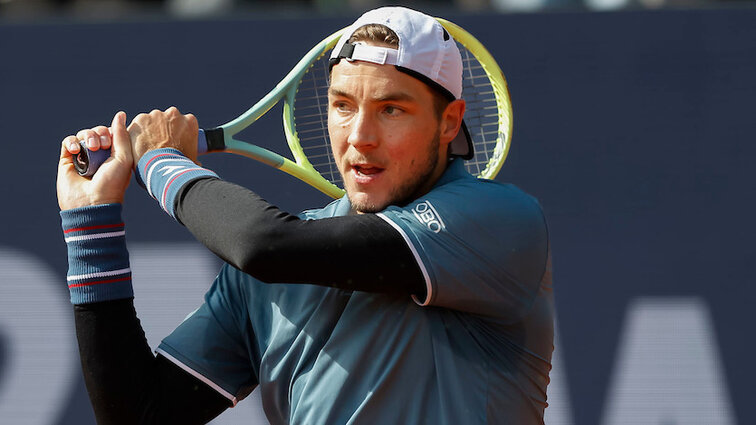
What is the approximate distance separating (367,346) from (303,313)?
7.5 inches

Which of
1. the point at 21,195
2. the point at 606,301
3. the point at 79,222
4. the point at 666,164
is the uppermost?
the point at 79,222

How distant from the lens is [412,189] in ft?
7.07

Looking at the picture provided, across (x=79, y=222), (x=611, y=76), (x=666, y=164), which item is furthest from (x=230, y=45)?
(x=79, y=222)

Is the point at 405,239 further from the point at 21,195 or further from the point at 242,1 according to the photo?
the point at 242,1

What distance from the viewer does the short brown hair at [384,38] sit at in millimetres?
2129

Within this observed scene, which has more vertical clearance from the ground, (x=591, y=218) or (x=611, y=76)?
(x=611, y=76)

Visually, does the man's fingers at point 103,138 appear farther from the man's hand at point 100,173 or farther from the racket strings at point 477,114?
the racket strings at point 477,114

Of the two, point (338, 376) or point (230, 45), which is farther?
point (230, 45)

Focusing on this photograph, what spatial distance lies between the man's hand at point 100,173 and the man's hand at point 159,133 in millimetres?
22

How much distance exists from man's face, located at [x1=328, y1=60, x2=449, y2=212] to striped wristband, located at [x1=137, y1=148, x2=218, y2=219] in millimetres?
305

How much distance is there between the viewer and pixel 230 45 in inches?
184

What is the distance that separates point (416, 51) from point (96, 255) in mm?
809

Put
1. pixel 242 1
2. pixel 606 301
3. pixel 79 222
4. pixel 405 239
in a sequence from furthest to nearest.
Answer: pixel 242 1, pixel 606 301, pixel 79 222, pixel 405 239

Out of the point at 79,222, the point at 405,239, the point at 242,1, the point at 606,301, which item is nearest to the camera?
the point at 405,239
